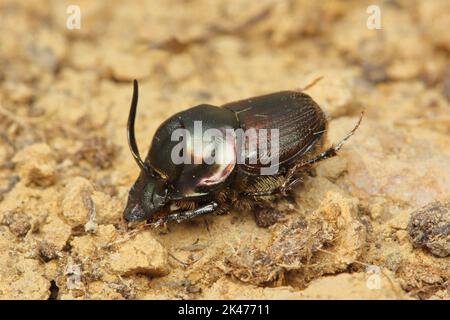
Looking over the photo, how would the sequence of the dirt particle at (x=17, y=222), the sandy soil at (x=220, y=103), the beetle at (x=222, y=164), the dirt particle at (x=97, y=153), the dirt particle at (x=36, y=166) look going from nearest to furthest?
the sandy soil at (x=220, y=103) < the beetle at (x=222, y=164) < the dirt particle at (x=17, y=222) < the dirt particle at (x=36, y=166) < the dirt particle at (x=97, y=153)

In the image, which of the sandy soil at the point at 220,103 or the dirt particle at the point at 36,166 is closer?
the sandy soil at the point at 220,103

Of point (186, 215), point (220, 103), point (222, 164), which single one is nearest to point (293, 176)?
point (222, 164)

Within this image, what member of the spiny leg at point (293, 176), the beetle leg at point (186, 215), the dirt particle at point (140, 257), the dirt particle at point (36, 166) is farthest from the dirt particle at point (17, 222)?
the spiny leg at point (293, 176)

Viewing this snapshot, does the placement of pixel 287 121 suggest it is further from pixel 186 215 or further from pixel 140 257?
pixel 140 257

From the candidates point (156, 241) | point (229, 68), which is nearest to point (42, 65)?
point (229, 68)

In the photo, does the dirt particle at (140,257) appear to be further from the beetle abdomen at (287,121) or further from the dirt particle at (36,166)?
the dirt particle at (36,166)
